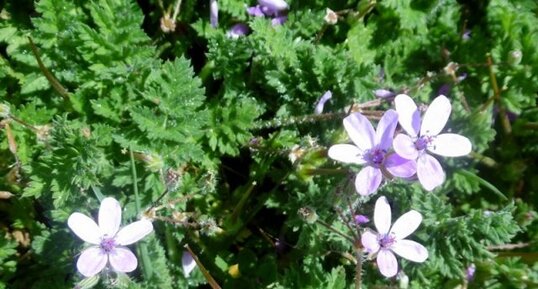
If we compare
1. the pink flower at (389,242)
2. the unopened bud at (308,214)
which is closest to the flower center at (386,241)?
the pink flower at (389,242)

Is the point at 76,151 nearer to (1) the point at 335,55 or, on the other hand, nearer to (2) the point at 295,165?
(2) the point at 295,165

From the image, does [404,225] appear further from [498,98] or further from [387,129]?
[498,98]

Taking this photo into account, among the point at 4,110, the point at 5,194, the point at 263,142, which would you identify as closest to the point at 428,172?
the point at 263,142

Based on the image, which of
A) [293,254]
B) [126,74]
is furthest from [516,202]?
[126,74]

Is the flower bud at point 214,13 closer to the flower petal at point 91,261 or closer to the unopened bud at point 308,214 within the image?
the unopened bud at point 308,214

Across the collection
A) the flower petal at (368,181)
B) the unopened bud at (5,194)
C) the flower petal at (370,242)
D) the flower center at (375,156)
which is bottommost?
the flower petal at (370,242)

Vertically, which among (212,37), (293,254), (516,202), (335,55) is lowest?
(516,202)

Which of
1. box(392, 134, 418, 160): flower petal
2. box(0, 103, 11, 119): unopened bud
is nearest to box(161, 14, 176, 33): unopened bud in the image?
box(0, 103, 11, 119): unopened bud
